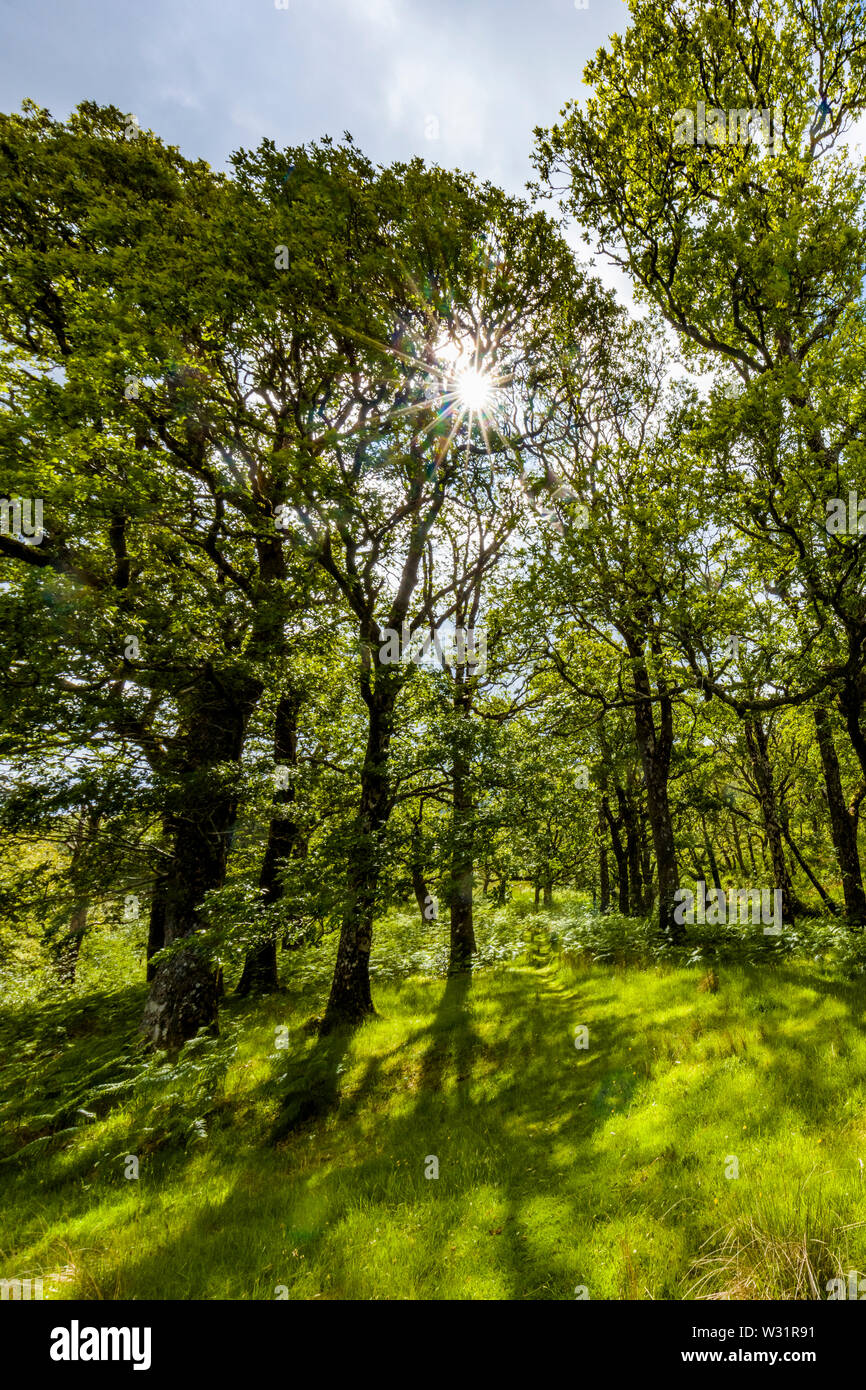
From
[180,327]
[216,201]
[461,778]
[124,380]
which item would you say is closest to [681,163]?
[216,201]

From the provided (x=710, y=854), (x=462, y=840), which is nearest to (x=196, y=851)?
(x=462, y=840)

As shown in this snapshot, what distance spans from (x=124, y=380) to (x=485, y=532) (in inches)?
373

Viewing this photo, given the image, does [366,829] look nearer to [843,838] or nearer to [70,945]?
[70,945]

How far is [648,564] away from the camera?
384 inches

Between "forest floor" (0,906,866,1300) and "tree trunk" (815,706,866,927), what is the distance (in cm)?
417

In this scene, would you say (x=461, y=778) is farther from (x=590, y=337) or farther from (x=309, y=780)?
(x=590, y=337)

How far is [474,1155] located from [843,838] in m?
13.1

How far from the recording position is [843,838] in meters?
13.2

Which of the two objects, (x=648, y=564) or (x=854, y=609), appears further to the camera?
(x=648, y=564)

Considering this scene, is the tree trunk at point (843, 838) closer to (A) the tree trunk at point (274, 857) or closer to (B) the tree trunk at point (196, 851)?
(A) the tree trunk at point (274, 857)

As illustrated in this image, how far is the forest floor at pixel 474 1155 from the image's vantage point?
3609mm

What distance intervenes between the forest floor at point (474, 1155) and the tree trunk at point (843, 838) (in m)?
4.17

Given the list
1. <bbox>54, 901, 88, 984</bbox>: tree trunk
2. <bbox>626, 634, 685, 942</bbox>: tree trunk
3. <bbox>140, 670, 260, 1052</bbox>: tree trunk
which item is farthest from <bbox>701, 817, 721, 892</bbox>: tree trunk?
<bbox>54, 901, 88, 984</bbox>: tree trunk

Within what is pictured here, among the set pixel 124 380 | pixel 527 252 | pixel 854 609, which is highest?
pixel 527 252
